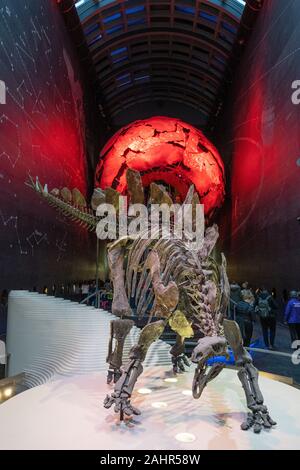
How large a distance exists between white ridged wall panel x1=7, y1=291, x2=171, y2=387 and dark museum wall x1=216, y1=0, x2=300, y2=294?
458 cm

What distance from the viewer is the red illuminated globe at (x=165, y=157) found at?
12.4m

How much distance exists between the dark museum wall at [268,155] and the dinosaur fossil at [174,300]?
16.7ft

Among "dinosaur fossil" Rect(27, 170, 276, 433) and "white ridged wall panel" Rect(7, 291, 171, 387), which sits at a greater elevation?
"dinosaur fossil" Rect(27, 170, 276, 433)

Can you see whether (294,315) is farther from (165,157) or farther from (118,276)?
(165,157)

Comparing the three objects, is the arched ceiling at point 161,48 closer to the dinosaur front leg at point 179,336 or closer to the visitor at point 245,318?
the visitor at point 245,318

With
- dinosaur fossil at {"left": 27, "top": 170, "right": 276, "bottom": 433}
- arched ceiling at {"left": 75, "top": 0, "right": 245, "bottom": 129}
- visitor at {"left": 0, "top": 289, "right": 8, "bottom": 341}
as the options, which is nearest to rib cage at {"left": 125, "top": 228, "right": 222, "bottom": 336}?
dinosaur fossil at {"left": 27, "top": 170, "right": 276, "bottom": 433}

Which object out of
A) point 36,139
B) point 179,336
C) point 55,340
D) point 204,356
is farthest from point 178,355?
point 36,139

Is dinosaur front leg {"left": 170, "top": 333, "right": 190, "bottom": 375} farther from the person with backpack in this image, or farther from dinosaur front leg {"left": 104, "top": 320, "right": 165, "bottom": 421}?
the person with backpack

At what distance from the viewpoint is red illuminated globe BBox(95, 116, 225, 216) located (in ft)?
40.5

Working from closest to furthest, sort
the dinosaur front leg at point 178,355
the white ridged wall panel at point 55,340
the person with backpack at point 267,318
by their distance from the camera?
the dinosaur front leg at point 178,355
the white ridged wall panel at point 55,340
the person with backpack at point 267,318

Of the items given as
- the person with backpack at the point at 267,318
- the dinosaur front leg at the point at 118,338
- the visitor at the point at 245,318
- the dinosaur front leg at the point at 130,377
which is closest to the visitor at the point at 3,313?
the dinosaur front leg at the point at 118,338

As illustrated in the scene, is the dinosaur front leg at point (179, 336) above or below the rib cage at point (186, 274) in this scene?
below

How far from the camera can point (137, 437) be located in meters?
3.07

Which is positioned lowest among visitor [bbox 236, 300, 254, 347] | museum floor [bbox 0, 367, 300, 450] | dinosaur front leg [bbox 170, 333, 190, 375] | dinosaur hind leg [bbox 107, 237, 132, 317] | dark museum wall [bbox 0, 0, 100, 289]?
museum floor [bbox 0, 367, 300, 450]
